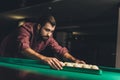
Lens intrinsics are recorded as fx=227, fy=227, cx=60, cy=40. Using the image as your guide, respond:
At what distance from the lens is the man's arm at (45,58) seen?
255cm

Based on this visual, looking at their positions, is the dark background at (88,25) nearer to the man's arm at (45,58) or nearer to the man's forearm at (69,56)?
the man's forearm at (69,56)

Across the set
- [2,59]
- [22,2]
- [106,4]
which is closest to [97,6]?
[106,4]

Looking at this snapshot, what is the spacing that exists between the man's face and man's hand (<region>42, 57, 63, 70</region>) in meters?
0.32

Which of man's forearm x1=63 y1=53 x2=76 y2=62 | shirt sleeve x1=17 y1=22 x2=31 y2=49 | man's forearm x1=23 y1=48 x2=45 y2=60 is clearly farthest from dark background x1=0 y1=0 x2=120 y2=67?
man's forearm x1=23 y1=48 x2=45 y2=60

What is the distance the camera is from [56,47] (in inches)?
114

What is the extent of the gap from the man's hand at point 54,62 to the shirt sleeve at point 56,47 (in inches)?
5.5

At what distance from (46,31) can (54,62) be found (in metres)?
0.51

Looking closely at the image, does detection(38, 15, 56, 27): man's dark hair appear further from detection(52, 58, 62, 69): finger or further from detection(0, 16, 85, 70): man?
detection(52, 58, 62, 69): finger

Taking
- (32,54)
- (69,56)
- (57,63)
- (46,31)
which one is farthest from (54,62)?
(46,31)

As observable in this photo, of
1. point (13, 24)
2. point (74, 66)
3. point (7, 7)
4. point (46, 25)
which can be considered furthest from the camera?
point (7, 7)

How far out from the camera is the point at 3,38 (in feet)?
11.1

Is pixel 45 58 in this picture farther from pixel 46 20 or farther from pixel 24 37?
pixel 46 20

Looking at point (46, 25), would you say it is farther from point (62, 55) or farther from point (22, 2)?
point (22, 2)

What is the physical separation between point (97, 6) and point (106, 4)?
0.11 metres
